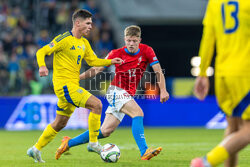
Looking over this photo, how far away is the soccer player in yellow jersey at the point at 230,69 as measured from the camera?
4.47 m

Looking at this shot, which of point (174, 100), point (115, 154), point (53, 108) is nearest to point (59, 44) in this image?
point (115, 154)

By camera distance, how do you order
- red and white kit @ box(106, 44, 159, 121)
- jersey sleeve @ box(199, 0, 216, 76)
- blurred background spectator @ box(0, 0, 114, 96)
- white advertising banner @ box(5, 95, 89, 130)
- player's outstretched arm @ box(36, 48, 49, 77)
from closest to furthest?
jersey sleeve @ box(199, 0, 216, 76)
player's outstretched arm @ box(36, 48, 49, 77)
red and white kit @ box(106, 44, 159, 121)
white advertising banner @ box(5, 95, 89, 130)
blurred background spectator @ box(0, 0, 114, 96)

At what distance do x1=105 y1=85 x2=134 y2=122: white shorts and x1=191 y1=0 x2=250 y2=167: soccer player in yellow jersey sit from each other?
326 centimetres

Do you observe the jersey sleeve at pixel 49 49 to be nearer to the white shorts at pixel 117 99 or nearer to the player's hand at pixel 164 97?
the white shorts at pixel 117 99

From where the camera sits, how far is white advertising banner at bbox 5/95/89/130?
16.2 meters

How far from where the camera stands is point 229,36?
4.60 meters

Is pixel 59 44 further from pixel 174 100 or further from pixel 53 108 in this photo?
pixel 174 100

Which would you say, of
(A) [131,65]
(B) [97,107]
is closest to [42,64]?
(B) [97,107]

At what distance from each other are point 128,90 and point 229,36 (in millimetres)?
3642

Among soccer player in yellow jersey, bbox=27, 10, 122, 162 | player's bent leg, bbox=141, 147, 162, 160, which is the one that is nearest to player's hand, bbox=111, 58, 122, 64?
soccer player in yellow jersey, bbox=27, 10, 122, 162

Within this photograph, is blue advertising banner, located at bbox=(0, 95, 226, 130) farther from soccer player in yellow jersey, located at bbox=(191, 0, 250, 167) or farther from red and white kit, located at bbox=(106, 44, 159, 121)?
soccer player in yellow jersey, located at bbox=(191, 0, 250, 167)

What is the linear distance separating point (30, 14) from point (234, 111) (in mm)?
17847

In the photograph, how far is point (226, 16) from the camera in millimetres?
4629

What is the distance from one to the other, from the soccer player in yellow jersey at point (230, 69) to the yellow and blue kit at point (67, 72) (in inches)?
117
